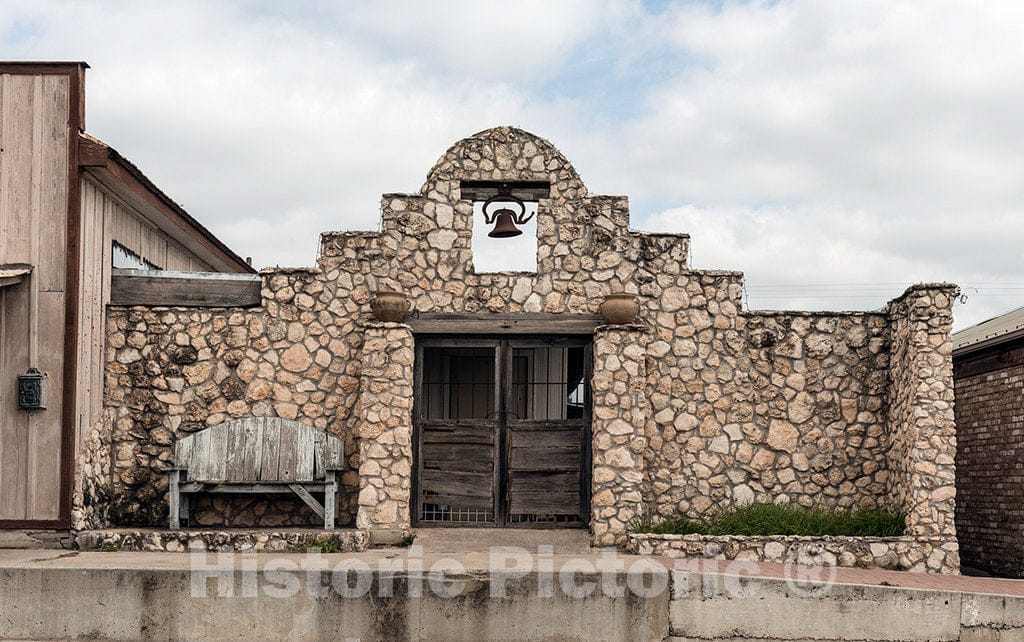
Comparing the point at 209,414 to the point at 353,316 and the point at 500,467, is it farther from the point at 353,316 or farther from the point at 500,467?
the point at 500,467

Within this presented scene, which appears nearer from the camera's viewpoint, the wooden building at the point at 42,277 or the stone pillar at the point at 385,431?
the wooden building at the point at 42,277

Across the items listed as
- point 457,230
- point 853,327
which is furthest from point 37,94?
point 853,327

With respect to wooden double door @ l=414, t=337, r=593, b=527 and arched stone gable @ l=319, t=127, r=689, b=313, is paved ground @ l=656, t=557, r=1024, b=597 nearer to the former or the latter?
wooden double door @ l=414, t=337, r=593, b=527

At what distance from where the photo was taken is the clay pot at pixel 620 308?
479 inches

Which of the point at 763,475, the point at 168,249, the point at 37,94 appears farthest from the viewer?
the point at 168,249

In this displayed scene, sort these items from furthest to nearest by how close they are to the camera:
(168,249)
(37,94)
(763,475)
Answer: (168,249)
(763,475)
(37,94)

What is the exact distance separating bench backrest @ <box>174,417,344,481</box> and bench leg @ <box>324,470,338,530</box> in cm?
12

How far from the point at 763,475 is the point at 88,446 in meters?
8.05

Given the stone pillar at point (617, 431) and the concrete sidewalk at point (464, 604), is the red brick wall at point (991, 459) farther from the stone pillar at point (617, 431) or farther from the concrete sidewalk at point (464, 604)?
the stone pillar at point (617, 431)

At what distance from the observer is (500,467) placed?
497 inches

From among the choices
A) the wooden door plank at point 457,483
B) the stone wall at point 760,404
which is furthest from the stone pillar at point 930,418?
the wooden door plank at point 457,483

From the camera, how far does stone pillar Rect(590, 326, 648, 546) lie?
1185 cm

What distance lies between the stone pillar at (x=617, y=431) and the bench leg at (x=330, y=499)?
10.0ft

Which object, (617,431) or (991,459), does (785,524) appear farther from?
(991,459)
